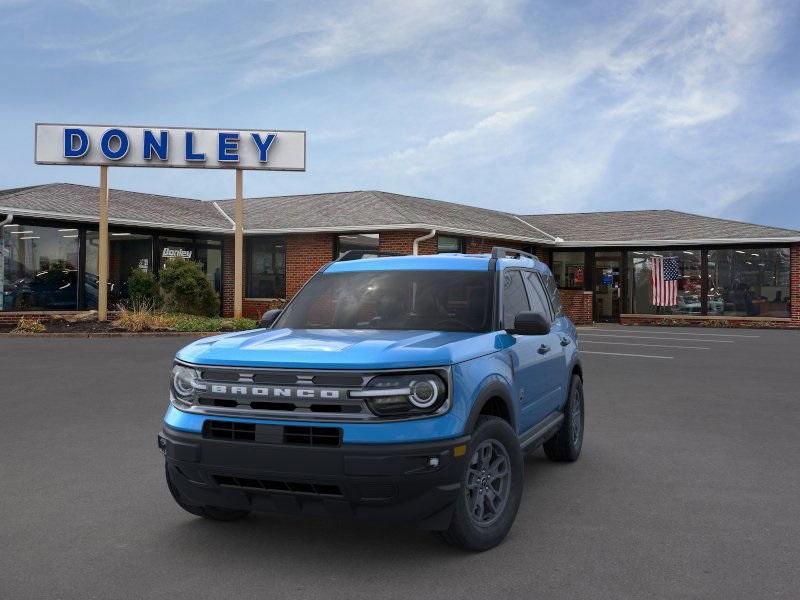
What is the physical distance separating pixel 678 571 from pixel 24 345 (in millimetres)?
16452

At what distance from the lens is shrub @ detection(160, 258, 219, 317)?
23.9 metres

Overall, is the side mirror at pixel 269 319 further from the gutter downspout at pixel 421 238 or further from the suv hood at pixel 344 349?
the gutter downspout at pixel 421 238

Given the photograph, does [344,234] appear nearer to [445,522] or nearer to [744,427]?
[744,427]

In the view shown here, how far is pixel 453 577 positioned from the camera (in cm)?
412

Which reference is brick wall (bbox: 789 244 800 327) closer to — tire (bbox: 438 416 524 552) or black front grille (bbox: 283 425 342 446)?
tire (bbox: 438 416 524 552)

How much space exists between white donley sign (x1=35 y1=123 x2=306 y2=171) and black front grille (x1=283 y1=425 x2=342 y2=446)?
20.3 m

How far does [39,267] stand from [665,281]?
73.9 feet

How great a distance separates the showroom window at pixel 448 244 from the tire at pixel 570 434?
742 inches

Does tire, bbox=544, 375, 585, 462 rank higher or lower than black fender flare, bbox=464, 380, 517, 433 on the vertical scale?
lower

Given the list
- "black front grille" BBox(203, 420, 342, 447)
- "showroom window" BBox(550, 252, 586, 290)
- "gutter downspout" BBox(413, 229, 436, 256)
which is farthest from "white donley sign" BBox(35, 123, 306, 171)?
"black front grille" BBox(203, 420, 342, 447)

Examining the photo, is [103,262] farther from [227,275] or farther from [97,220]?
[227,275]

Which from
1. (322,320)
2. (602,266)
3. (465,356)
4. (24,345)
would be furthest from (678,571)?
(602,266)

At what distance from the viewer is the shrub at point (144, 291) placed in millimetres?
23875

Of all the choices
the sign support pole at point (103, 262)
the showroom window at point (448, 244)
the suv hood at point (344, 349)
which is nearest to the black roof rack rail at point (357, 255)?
the suv hood at point (344, 349)
